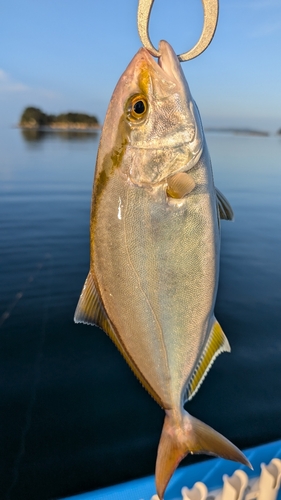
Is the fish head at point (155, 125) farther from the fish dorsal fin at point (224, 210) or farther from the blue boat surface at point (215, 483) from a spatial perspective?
the blue boat surface at point (215, 483)

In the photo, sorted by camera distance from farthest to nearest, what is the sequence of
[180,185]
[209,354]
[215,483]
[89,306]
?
[215,483] < [209,354] < [89,306] < [180,185]

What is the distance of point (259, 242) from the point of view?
8391mm

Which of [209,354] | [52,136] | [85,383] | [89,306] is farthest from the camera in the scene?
[52,136]

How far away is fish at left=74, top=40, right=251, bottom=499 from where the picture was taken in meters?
1.37

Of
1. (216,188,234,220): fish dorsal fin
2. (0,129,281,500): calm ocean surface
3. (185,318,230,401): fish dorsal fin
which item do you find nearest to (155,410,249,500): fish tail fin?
(185,318,230,401): fish dorsal fin

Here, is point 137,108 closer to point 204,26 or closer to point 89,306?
point 204,26

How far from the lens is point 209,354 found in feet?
5.46

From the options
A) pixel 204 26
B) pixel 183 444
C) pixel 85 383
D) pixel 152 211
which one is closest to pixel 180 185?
pixel 152 211

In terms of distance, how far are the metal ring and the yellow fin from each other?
0.49 meters

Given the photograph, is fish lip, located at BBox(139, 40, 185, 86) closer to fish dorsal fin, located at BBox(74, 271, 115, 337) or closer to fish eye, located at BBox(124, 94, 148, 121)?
fish eye, located at BBox(124, 94, 148, 121)

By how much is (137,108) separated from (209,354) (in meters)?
1.14

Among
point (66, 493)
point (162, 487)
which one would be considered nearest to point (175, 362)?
point (162, 487)

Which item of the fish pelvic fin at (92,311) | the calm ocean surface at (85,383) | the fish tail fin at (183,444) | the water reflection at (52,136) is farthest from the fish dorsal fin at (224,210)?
the water reflection at (52,136)

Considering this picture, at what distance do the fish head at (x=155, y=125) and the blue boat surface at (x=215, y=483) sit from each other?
1784mm
